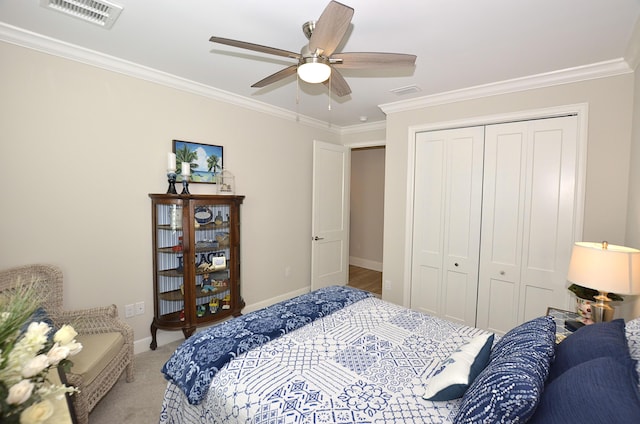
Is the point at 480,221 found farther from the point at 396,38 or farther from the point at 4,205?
the point at 4,205

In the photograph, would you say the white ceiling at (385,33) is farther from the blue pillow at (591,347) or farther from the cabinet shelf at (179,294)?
the cabinet shelf at (179,294)

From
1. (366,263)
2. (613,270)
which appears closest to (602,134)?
(613,270)

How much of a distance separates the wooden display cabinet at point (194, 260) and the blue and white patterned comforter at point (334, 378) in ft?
4.19

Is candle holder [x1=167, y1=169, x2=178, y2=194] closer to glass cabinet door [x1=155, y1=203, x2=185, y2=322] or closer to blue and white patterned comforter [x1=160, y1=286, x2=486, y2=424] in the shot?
glass cabinet door [x1=155, y1=203, x2=185, y2=322]

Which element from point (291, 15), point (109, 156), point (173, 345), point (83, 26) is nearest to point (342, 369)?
point (291, 15)

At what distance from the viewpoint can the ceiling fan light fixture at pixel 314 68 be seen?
161cm

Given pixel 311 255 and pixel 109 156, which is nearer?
pixel 109 156

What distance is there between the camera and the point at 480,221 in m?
3.08

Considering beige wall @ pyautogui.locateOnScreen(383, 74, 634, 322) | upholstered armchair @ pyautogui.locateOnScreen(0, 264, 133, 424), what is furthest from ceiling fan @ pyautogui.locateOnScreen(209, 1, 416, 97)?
upholstered armchair @ pyautogui.locateOnScreen(0, 264, 133, 424)

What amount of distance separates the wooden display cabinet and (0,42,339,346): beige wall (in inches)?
5.0

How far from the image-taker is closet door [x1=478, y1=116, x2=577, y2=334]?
2.66 meters

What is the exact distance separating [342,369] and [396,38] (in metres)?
2.11

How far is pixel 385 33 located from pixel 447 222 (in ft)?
6.77

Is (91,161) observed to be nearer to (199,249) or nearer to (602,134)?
(199,249)
